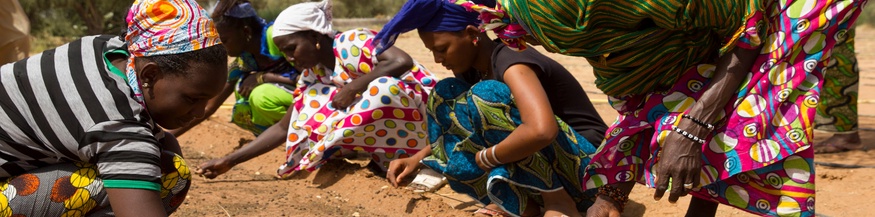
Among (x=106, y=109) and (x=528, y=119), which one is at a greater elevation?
(x=106, y=109)

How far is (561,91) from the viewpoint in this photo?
3.57 meters

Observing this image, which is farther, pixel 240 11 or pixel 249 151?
pixel 240 11

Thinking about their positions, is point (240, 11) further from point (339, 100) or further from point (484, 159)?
point (484, 159)

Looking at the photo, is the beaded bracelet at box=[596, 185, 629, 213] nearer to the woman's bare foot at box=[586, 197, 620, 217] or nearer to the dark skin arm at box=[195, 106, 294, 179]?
the woman's bare foot at box=[586, 197, 620, 217]

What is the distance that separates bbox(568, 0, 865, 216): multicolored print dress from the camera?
2447 millimetres

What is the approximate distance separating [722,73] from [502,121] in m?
1.04

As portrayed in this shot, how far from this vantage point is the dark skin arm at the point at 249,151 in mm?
4508

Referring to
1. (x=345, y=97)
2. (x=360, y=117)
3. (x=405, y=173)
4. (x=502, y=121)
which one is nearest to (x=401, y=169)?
(x=405, y=173)

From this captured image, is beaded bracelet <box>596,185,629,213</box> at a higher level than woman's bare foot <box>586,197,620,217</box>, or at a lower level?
higher

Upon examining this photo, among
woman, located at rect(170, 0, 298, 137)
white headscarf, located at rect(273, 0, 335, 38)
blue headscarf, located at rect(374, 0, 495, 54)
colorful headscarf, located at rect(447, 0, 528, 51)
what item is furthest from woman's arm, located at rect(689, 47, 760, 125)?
woman, located at rect(170, 0, 298, 137)

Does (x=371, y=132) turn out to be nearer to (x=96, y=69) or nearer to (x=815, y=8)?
(x=96, y=69)

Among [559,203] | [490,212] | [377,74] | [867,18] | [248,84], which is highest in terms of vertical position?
[559,203]

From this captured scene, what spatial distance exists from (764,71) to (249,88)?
3.98 meters

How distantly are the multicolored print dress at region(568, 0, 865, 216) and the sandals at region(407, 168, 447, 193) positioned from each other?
1603 millimetres
